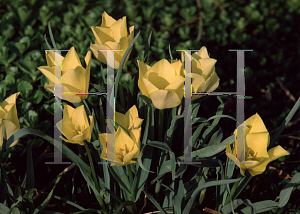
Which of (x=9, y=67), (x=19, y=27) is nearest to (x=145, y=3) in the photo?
(x=19, y=27)

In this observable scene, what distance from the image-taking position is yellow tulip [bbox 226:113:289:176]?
2.22ft

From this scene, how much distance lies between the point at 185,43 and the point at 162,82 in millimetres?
1092

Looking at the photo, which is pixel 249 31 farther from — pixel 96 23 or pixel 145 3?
pixel 96 23

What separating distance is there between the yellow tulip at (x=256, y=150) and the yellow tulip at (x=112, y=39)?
1.19 ft

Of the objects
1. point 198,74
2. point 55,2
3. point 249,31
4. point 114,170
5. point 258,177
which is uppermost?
point 55,2

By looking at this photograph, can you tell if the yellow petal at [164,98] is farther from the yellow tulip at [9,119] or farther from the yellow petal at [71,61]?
the yellow tulip at [9,119]

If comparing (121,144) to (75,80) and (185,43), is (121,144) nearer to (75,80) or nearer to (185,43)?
(75,80)

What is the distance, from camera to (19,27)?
1.75 metres

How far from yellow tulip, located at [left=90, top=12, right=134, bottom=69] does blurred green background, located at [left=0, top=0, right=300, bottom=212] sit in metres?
0.57

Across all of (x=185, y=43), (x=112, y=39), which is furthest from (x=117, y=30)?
(x=185, y=43)

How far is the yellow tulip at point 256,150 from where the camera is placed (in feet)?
2.22

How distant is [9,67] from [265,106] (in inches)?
53.4

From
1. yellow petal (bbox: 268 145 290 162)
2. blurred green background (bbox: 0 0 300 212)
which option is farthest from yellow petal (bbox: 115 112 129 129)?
blurred green background (bbox: 0 0 300 212)

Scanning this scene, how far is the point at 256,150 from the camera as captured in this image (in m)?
0.72
